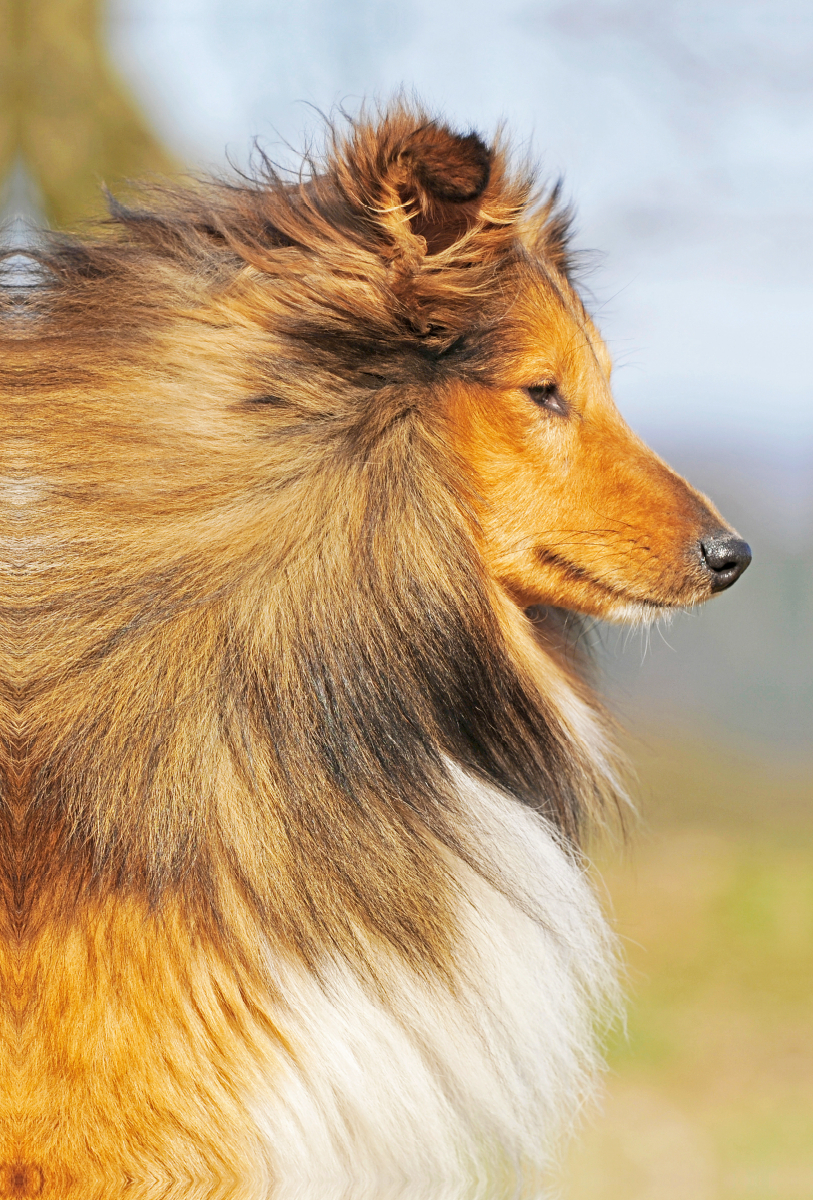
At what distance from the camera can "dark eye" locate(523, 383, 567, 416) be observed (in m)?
1.91

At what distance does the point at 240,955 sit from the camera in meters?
1.61

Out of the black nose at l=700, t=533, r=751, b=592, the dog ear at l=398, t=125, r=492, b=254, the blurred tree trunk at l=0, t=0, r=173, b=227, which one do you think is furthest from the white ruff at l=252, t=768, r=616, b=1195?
the blurred tree trunk at l=0, t=0, r=173, b=227

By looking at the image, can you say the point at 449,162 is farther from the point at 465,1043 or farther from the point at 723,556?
the point at 465,1043

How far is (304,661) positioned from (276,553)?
0.61 ft

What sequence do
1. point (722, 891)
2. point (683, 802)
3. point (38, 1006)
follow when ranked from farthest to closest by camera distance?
point (683, 802) → point (722, 891) → point (38, 1006)

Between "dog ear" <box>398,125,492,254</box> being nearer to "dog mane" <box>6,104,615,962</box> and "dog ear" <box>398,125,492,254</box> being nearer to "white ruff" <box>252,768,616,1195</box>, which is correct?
"dog mane" <box>6,104,615,962</box>

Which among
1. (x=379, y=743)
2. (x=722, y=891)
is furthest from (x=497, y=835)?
(x=722, y=891)

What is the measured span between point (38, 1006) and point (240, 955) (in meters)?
0.30

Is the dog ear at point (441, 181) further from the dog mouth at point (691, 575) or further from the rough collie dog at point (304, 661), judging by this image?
the dog mouth at point (691, 575)

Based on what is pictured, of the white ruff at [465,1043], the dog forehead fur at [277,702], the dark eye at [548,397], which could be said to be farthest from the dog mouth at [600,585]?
the white ruff at [465,1043]

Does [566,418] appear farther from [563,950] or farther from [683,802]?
[683,802]

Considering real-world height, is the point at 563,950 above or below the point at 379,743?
below

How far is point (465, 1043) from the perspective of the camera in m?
1.83

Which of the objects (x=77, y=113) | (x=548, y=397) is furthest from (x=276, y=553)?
(x=77, y=113)
